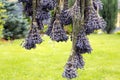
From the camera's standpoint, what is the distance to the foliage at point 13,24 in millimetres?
15629

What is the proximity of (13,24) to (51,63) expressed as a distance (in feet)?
18.1

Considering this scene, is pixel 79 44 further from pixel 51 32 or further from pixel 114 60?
pixel 114 60

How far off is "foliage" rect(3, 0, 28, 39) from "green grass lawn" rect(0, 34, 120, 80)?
171 cm

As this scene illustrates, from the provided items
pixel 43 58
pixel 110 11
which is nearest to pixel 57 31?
pixel 43 58

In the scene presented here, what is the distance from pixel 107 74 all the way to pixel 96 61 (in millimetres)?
1578

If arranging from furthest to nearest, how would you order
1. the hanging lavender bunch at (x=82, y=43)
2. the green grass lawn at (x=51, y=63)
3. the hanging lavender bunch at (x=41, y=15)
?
the green grass lawn at (x=51, y=63) < the hanging lavender bunch at (x=41, y=15) < the hanging lavender bunch at (x=82, y=43)

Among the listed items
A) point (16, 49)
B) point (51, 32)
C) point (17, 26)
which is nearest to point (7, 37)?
point (17, 26)

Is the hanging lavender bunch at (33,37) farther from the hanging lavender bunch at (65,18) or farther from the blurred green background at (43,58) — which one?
the blurred green background at (43,58)

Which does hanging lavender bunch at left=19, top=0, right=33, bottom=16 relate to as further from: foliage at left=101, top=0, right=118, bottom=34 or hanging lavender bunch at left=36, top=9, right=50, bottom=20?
foliage at left=101, top=0, right=118, bottom=34

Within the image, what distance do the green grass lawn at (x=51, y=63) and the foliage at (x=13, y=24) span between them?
5.62ft

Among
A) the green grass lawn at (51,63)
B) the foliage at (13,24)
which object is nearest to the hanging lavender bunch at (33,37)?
the green grass lawn at (51,63)

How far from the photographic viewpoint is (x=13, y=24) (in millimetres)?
15641

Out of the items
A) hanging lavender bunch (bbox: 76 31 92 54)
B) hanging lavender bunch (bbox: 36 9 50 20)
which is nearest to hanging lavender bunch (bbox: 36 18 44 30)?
hanging lavender bunch (bbox: 36 9 50 20)

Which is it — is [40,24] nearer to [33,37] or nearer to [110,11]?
[33,37]
